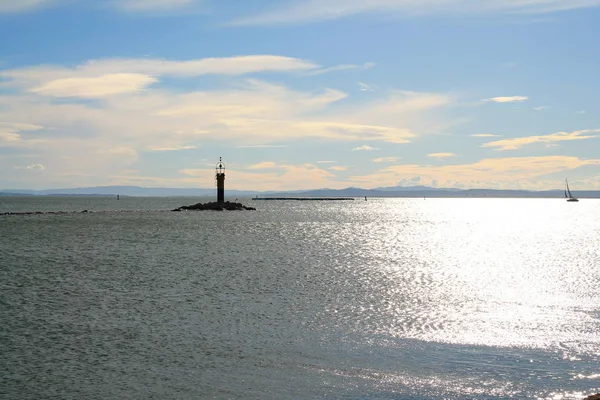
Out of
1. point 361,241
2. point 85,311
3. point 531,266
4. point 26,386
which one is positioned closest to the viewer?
point 26,386

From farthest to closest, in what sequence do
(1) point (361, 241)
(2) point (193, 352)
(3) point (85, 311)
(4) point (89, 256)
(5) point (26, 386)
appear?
(1) point (361, 241), (4) point (89, 256), (3) point (85, 311), (2) point (193, 352), (5) point (26, 386)

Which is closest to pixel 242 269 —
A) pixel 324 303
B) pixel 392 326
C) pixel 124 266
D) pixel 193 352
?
pixel 124 266

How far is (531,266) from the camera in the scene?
162 ft

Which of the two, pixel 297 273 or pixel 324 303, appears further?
pixel 297 273

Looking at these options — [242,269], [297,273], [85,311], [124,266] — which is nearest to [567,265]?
[297,273]

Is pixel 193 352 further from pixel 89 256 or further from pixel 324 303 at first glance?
pixel 89 256

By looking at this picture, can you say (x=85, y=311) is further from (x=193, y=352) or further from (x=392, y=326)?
(x=392, y=326)

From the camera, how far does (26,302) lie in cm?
2912

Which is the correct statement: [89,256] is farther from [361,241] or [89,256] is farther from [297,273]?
[361,241]

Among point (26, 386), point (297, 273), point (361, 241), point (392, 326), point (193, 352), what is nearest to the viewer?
point (26, 386)

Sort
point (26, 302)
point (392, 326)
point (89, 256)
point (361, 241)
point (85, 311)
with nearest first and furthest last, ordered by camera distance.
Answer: point (392, 326) → point (85, 311) → point (26, 302) → point (89, 256) → point (361, 241)

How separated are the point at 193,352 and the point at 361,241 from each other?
56642 mm

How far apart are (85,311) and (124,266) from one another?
18.6m

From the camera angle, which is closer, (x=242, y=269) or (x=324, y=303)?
(x=324, y=303)
